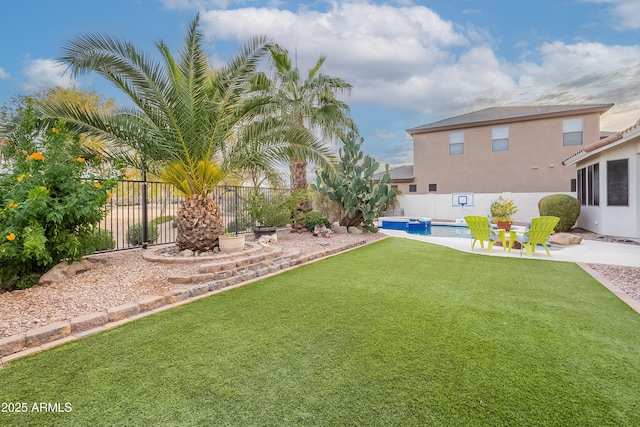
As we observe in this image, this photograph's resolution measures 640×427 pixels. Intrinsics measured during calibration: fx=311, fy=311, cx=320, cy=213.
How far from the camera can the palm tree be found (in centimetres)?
616

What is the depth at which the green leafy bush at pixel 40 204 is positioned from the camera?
4.59m

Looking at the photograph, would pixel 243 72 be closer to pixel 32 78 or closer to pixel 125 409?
pixel 125 409

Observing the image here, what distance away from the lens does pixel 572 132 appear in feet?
58.4

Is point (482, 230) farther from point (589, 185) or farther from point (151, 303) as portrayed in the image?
point (151, 303)

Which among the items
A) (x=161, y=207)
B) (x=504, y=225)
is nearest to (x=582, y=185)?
(x=504, y=225)

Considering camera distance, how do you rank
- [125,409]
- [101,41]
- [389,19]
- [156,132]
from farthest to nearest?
[389,19] < [156,132] < [101,41] < [125,409]

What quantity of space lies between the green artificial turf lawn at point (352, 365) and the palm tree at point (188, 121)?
11.4ft

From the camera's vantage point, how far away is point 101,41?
591 centimetres

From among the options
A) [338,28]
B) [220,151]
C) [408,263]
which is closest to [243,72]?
[220,151]

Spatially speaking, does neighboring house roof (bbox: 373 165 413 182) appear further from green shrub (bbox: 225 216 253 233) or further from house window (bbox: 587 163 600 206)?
green shrub (bbox: 225 216 253 233)

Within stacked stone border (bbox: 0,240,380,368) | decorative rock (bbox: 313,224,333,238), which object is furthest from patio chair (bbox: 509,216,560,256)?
decorative rock (bbox: 313,224,333,238)

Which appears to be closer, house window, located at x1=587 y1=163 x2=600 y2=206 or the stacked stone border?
the stacked stone border

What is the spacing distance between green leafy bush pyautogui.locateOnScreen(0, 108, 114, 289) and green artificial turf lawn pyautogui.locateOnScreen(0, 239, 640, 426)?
2505 millimetres

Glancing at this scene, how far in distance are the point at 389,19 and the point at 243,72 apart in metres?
8.59
